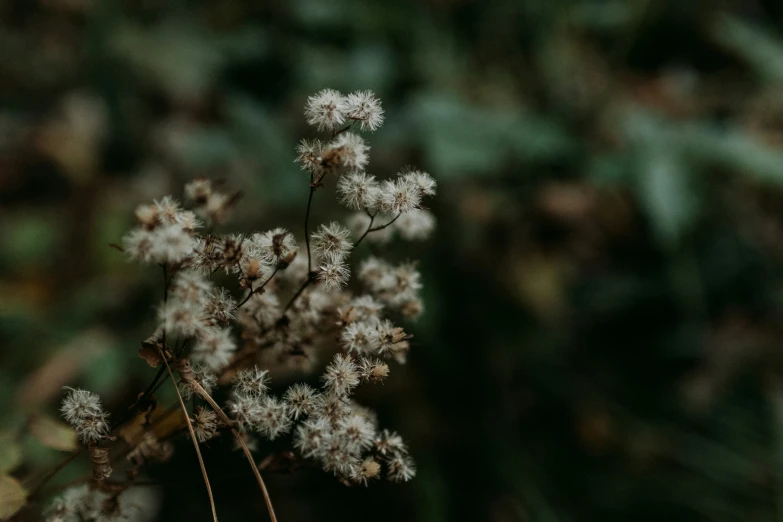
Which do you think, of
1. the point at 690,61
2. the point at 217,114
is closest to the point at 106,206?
the point at 217,114

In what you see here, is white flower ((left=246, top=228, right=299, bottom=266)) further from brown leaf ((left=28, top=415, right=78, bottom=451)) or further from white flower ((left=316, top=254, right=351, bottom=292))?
brown leaf ((left=28, top=415, right=78, bottom=451))

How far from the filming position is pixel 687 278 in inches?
72.1

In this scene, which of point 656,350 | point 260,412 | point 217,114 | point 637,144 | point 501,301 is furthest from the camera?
point 217,114

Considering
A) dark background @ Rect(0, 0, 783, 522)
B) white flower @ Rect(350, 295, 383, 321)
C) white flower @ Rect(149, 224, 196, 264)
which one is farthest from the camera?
dark background @ Rect(0, 0, 783, 522)

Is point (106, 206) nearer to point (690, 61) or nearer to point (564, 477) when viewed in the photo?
point (564, 477)

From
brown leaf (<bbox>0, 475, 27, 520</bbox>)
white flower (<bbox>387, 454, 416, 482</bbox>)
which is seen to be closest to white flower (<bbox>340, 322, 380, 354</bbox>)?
white flower (<bbox>387, 454, 416, 482</bbox>)

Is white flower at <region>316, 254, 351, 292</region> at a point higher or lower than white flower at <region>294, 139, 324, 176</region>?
lower

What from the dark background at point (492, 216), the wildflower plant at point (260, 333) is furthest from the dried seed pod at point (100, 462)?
the dark background at point (492, 216)

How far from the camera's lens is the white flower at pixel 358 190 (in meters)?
0.58

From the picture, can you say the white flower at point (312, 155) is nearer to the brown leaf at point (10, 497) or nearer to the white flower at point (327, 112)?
the white flower at point (327, 112)

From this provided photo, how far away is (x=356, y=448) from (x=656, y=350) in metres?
1.66

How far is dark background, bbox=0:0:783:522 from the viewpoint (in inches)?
67.3

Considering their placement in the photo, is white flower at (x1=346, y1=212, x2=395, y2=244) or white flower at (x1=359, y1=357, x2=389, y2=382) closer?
white flower at (x1=359, y1=357, x2=389, y2=382)

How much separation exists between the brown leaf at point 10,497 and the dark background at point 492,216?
2.80 feet
